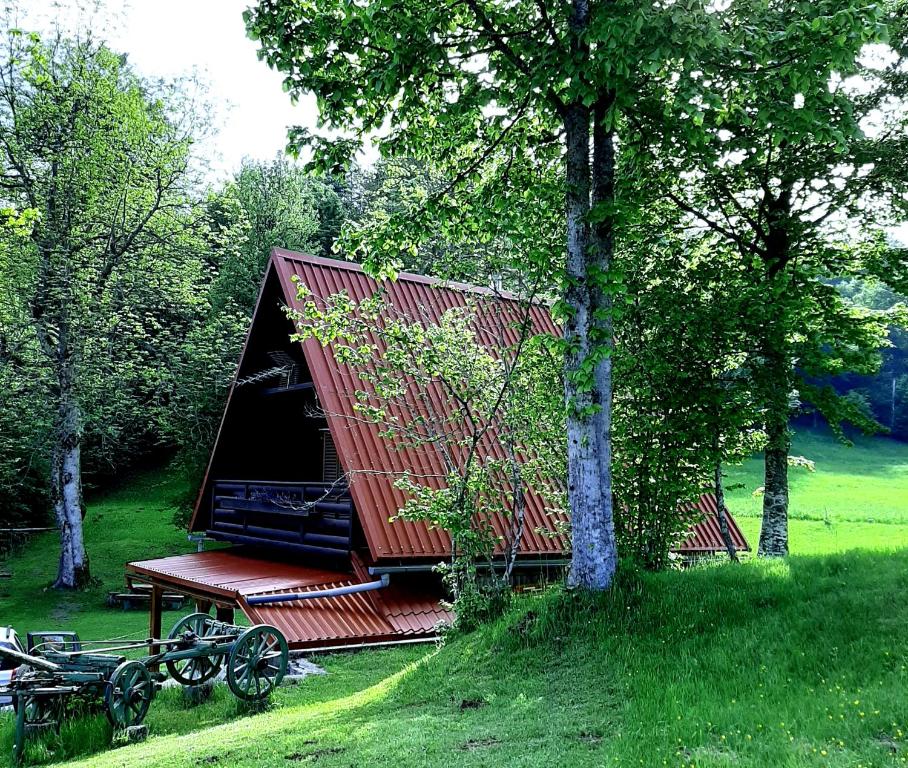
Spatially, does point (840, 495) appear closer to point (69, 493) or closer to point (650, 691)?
→ point (69, 493)

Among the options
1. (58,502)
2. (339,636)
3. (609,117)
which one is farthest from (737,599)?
(58,502)

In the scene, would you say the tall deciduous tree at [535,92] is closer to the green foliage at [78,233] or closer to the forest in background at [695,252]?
the forest in background at [695,252]

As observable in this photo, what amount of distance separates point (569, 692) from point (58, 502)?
22762 mm

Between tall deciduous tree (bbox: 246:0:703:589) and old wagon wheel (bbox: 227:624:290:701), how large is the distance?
3.91 meters

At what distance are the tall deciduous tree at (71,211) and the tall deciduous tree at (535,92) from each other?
17.3 metres

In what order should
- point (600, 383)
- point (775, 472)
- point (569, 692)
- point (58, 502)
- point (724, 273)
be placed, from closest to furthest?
point (569, 692)
point (600, 383)
point (724, 273)
point (775, 472)
point (58, 502)

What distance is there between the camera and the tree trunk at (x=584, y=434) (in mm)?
9047

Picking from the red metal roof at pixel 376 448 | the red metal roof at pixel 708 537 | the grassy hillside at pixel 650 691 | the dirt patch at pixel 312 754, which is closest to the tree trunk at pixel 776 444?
the grassy hillside at pixel 650 691

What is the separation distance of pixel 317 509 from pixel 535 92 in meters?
7.91

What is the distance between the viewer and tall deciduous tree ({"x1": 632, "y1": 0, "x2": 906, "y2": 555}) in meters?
7.52

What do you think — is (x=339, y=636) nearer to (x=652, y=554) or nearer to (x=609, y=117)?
(x=652, y=554)

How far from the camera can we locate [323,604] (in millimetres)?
12570

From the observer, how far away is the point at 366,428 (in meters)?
14.0

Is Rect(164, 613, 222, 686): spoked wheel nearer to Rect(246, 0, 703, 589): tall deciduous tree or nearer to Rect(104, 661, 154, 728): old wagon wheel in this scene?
Rect(104, 661, 154, 728): old wagon wheel
